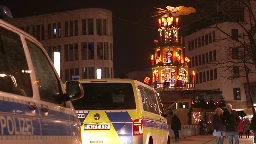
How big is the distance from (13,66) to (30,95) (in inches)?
12.9

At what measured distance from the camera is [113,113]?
11.0 m

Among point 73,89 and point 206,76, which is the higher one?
Result: point 206,76

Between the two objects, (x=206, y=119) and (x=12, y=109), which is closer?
(x=12, y=109)

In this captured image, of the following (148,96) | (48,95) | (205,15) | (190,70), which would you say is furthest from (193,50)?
(48,95)

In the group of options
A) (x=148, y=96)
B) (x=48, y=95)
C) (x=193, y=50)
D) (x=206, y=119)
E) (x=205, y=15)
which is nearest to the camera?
(x=48, y=95)

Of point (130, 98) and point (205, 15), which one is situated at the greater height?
point (205, 15)

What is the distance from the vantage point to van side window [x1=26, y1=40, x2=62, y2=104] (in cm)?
529

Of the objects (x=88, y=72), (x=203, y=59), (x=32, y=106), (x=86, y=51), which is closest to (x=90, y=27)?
(x=86, y=51)

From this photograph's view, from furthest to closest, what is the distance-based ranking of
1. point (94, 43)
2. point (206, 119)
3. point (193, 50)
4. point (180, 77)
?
point (193, 50)
point (180, 77)
point (94, 43)
point (206, 119)

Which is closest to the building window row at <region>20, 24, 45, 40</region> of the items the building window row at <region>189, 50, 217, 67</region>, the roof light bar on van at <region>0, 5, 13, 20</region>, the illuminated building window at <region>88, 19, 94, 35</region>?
the illuminated building window at <region>88, 19, 94, 35</region>

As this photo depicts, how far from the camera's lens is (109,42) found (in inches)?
2603

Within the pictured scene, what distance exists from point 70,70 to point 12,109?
6265 cm

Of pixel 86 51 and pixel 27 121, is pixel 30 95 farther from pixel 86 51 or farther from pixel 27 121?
pixel 86 51

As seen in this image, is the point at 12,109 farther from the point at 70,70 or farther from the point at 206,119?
the point at 70,70
